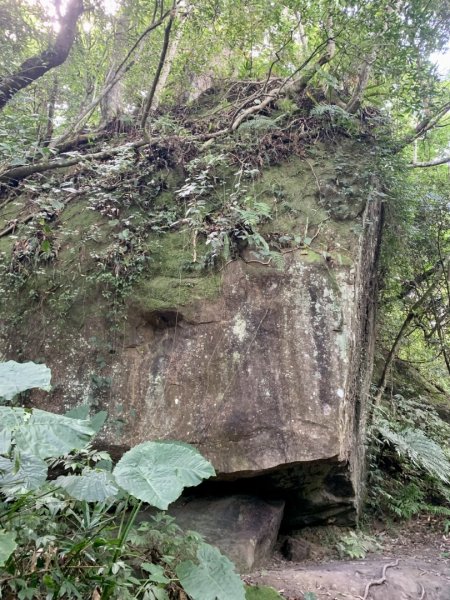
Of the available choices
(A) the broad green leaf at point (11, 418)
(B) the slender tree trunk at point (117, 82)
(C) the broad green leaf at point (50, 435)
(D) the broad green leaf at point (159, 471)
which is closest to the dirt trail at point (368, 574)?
(D) the broad green leaf at point (159, 471)

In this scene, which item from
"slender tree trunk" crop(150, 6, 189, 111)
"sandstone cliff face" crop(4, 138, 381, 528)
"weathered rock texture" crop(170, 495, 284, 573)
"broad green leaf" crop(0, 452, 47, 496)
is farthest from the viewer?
"slender tree trunk" crop(150, 6, 189, 111)

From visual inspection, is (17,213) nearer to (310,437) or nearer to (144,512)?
(144,512)

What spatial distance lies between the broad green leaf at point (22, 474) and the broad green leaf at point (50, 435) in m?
0.29

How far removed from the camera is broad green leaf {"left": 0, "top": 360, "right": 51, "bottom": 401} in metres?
1.91

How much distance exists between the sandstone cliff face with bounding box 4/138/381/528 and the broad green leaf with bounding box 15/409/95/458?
202 cm

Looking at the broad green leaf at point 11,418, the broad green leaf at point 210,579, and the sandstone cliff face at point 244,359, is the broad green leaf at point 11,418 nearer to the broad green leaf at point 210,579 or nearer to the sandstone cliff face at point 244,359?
the broad green leaf at point 210,579

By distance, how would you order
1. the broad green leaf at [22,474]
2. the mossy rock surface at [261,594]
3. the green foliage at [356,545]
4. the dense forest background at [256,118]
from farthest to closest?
the dense forest background at [256,118] < the green foliage at [356,545] < the mossy rock surface at [261,594] < the broad green leaf at [22,474]

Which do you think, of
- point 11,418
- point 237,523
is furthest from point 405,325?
point 11,418

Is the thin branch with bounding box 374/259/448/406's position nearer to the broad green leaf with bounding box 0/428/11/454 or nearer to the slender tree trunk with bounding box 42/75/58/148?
the broad green leaf with bounding box 0/428/11/454

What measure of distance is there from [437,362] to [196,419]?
6669 millimetres

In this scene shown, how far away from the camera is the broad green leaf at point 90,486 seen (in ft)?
7.20

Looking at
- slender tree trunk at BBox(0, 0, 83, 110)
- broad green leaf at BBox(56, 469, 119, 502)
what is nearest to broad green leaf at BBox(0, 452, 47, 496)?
broad green leaf at BBox(56, 469, 119, 502)

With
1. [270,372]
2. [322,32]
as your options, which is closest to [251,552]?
[270,372]

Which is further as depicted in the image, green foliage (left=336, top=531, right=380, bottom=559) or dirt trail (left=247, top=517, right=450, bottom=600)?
green foliage (left=336, top=531, right=380, bottom=559)
